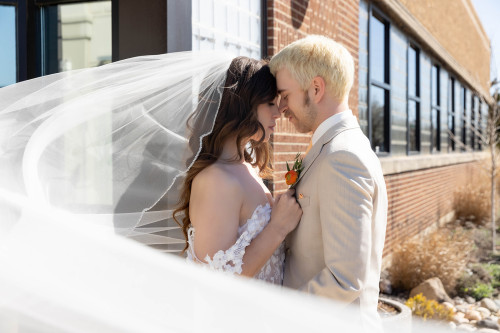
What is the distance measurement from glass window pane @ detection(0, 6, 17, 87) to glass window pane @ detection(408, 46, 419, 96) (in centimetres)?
893

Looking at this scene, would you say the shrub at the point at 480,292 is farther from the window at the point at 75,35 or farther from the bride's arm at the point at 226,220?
the bride's arm at the point at 226,220

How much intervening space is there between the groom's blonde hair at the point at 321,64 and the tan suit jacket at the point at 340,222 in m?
0.17

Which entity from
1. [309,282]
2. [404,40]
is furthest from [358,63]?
[309,282]

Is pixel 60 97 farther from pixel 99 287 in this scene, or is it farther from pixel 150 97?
pixel 99 287

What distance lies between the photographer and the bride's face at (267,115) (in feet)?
8.56

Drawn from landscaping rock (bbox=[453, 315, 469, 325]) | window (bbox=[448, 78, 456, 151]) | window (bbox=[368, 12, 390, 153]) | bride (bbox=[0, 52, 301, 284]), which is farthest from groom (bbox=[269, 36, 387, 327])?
window (bbox=[448, 78, 456, 151])

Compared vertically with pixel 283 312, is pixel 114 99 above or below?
above

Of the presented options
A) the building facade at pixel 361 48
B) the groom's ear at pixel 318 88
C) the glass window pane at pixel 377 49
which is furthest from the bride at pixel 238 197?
the glass window pane at pixel 377 49

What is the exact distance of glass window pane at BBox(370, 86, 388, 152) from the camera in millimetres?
9125

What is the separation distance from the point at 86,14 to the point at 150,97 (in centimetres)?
208

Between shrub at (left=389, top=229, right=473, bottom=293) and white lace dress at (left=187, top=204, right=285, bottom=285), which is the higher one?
white lace dress at (left=187, top=204, right=285, bottom=285)

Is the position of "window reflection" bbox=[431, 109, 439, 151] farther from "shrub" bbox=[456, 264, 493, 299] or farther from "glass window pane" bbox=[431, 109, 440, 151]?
"shrub" bbox=[456, 264, 493, 299]

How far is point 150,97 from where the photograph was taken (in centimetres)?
261

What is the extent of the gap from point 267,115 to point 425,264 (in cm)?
540
